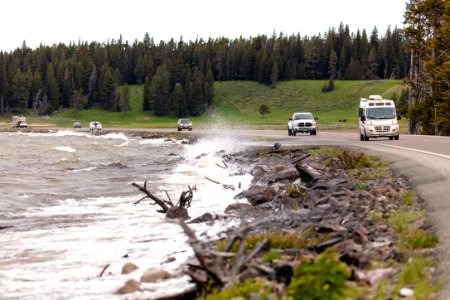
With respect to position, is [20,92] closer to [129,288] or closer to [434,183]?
[434,183]

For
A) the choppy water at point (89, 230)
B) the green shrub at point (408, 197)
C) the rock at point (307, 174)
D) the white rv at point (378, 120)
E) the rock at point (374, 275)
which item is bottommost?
the choppy water at point (89, 230)

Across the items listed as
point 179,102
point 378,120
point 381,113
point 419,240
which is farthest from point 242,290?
point 179,102

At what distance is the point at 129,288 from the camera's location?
7.91 meters

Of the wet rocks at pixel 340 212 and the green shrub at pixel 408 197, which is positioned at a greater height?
the green shrub at pixel 408 197

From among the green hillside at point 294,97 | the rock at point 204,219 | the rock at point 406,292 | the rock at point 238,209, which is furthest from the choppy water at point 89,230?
the green hillside at point 294,97

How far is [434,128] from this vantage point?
4778 centimetres

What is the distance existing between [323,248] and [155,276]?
219 centimetres

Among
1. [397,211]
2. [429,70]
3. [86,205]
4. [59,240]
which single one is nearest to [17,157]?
[86,205]

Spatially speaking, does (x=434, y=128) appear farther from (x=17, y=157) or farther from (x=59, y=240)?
(x=59, y=240)

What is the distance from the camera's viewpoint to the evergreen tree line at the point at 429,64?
150 feet

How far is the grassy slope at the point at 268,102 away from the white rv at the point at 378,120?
371 ft

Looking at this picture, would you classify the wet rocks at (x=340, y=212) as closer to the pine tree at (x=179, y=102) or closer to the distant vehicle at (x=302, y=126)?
the distant vehicle at (x=302, y=126)

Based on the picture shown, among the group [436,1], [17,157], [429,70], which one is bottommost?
[17,157]

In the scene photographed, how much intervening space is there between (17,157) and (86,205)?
88.6 feet
